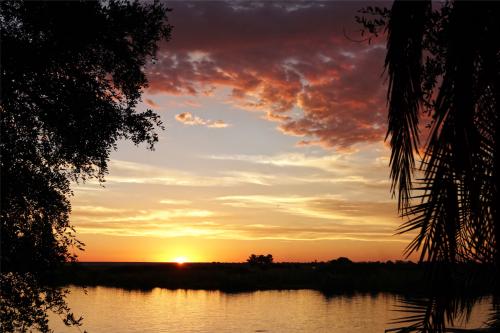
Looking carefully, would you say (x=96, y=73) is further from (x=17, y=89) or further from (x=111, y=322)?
(x=111, y=322)

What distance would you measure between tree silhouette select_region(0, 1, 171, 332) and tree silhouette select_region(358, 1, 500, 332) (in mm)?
8622

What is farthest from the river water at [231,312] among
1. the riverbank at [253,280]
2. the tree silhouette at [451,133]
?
the tree silhouette at [451,133]

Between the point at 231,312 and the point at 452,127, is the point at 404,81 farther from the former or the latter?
the point at 231,312

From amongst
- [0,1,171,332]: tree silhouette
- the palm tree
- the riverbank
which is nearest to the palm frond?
the palm tree

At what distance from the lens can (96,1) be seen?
44.2 ft

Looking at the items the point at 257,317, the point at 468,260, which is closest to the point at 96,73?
the point at 468,260

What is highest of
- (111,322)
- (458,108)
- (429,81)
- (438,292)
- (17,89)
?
(17,89)

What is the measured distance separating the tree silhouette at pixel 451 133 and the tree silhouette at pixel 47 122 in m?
8.62

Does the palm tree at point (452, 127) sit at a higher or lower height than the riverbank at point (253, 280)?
higher

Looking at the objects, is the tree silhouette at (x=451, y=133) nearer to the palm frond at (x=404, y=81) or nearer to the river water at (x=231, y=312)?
the palm frond at (x=404, y=81)

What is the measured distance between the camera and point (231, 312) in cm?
4169

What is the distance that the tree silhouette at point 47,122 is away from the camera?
1248 cm

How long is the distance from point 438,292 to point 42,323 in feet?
31.6

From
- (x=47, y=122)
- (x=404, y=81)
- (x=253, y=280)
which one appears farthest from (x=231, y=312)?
(x=404, y=81)
